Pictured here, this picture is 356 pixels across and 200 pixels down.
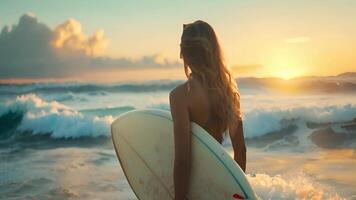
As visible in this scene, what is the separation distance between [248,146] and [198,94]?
8432 mm

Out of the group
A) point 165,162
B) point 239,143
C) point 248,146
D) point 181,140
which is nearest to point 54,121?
point 248,146

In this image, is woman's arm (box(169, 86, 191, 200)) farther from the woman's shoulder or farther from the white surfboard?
the white surfboard

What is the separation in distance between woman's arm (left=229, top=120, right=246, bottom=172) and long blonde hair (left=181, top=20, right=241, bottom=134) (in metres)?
0.18

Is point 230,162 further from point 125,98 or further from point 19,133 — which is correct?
point 125,98

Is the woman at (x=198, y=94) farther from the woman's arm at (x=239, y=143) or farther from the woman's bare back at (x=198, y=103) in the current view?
the woman's arm at (x=239, y=143)

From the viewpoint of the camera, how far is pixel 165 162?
303 centimetres

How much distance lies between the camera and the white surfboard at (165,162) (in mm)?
2760

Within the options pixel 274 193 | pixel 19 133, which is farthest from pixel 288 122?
pixel 274 193

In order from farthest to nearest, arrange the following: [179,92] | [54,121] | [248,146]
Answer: [54,121], [248,146], [179,92]

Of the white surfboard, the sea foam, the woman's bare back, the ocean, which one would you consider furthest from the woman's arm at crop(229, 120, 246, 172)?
the sea foam

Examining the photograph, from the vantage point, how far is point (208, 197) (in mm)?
2836

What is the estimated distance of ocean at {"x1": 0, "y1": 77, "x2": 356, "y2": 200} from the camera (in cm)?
649

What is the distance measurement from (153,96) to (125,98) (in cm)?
134

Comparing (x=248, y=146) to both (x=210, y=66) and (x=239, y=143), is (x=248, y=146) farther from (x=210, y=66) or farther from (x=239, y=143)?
(x=210, y=66)
